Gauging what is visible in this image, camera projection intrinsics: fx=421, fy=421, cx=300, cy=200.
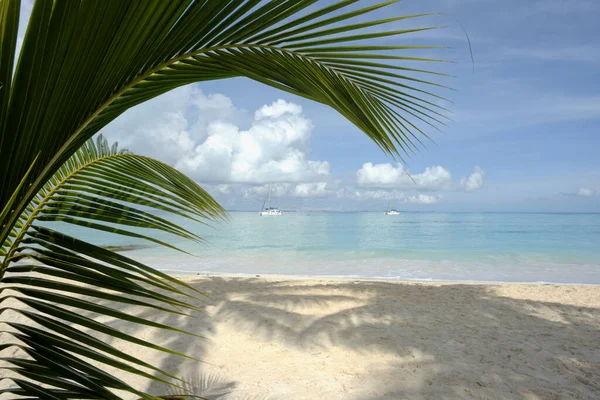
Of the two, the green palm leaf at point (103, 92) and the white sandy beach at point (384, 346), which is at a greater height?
the green palm leaf at point (103, 92)

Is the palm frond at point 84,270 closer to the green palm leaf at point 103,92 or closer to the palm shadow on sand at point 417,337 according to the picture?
the green palm leaf at point 103,92

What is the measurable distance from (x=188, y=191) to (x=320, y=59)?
79 centimetres

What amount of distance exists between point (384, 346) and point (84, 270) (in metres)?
4.18

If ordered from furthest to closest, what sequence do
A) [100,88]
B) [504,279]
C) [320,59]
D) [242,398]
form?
[504,279] < [242,398] < [320,59] < [100,88]

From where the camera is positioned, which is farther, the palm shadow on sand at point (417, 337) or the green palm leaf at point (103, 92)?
the palm shadow on sand at point (417, 337)

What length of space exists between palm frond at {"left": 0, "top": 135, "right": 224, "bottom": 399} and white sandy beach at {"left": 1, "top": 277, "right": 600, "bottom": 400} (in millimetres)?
2562

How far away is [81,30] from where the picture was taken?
2.38 ft

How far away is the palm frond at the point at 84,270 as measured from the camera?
78cm

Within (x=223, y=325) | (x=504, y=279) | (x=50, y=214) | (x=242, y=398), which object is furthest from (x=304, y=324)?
(x=504, y=279)

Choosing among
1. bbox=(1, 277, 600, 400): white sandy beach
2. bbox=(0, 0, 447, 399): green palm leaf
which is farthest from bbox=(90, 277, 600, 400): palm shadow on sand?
bbox=(0, 0, 447, 399): green palm leaf

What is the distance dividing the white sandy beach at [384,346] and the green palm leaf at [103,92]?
2939mm

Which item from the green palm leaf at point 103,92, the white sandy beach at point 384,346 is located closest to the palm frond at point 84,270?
the green palm leaf at point 103,92

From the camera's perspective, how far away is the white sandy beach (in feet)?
12.0

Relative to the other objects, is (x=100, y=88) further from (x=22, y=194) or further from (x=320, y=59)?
(x=320, y=59)
